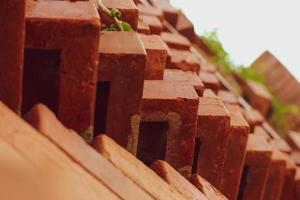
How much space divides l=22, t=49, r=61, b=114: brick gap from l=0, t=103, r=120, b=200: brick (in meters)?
0.22

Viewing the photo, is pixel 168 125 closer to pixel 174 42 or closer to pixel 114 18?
pixel 114 18

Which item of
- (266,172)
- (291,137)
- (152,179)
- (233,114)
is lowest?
(291,137)

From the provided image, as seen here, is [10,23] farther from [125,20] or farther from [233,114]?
[233,114]

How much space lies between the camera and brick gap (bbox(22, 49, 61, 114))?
1.45m

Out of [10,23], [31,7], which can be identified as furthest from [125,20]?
[10,23]

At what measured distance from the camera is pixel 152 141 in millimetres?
1893

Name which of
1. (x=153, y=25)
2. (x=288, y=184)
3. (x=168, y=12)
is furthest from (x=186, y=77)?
(x=168, y=12)

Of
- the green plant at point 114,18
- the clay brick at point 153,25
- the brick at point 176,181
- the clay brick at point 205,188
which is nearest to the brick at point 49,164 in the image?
the brick at point 176,181

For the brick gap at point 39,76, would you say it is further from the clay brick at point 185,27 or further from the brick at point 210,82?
the clay brick at point 185,27

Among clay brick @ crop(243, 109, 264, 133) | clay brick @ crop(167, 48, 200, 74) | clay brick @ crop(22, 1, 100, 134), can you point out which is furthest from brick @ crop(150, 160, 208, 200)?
clay brick @ crop(243, 109, 264, 133)

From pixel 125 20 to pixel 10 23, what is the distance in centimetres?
77

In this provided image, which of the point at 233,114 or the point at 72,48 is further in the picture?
the point at 233,114

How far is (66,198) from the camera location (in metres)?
1.09

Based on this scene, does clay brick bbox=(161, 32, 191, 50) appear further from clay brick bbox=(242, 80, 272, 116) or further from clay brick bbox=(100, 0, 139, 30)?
clay brick bbox=(242, 80, 272, 116)
